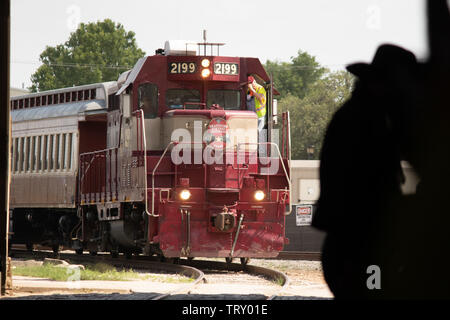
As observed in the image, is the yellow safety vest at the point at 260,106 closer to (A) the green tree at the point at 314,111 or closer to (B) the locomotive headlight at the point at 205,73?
(B) the locomotive headlight at the point at 205,73

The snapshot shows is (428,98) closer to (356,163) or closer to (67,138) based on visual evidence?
(356,163)

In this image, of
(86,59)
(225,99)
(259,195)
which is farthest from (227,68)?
(86,59)

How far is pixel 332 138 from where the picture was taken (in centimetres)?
130

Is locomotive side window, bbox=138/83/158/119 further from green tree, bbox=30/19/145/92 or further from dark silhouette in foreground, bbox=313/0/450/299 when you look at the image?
green tree, bbox=30/19/145/92

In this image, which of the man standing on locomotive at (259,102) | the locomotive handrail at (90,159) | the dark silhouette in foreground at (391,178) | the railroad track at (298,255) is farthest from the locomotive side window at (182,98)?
the dark silhouette in foreground at (391,178)

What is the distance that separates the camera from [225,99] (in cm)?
1825

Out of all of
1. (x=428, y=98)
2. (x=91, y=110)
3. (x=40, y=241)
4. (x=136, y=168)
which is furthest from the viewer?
(x=40, y=241)

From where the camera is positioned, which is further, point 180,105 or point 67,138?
point 67,138

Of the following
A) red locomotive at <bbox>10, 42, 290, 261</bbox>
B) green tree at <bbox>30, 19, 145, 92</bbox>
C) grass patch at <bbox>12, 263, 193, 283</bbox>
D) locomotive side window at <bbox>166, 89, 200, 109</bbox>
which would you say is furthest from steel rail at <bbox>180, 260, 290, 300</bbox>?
green tree at <bbox>30, 19, 145, 92</bbox>

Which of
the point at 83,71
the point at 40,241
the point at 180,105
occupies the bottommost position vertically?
the point at 40,241

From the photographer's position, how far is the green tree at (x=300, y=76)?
115188mm
